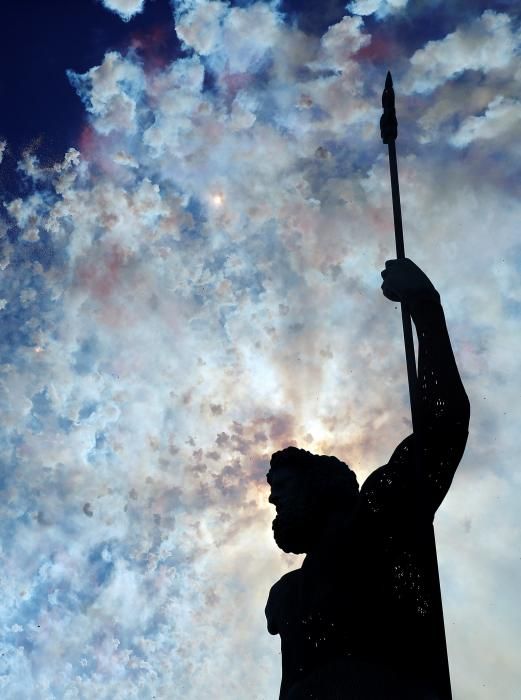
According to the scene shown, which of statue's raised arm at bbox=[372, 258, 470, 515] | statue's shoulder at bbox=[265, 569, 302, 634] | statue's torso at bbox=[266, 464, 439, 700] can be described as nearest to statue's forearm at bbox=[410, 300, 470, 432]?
statue's raised arm at bbox=[372, 258, 470, 515]

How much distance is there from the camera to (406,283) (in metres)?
6.95

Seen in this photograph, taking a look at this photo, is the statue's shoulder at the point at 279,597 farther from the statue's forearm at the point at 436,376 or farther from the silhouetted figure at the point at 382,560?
the statue's forearm at the point at 436,376

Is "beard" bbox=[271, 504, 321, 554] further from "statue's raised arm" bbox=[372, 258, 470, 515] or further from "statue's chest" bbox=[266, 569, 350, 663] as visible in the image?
"statue's raised arm" bbox=[372, 258, 470, 515]

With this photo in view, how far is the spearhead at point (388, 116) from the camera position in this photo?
761 cm

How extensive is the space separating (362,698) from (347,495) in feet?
6.09

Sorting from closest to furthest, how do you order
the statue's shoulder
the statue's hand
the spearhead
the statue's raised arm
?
the statue's raised arm
the statue's hand
the statue's shoulder
the spearhead

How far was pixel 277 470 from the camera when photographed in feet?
24.5

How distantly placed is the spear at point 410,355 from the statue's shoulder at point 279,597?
1.32m

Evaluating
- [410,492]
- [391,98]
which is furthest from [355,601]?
[391,98]

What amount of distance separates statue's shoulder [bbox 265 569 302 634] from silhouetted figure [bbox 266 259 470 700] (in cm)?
2

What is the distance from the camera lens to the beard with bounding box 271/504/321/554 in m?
7.12

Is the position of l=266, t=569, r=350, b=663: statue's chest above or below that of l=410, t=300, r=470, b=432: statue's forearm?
below

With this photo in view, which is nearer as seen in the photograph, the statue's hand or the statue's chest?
the statue's chest

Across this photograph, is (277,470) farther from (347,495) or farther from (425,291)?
(425,291)
